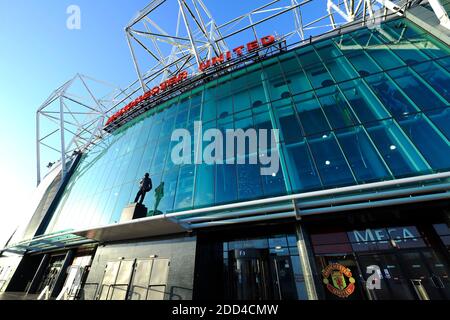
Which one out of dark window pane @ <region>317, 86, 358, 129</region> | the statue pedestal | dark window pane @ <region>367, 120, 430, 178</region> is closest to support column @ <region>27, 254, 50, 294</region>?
the statue pedestal

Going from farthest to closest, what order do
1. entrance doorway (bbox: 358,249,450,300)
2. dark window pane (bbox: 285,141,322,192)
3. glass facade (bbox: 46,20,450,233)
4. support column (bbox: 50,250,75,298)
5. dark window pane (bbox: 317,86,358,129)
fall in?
support column (bbox: 50,250,75,298)
dark window pane (bbox: 317,86,358,129)
dark window pane (bbox: 285,141,322,192)
glass facade (bbox: 46,20,450,233)
entrance doorway (bbox: 358,249,450,300)

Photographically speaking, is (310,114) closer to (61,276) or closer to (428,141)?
(428,141)

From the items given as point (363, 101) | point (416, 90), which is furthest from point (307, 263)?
point (416, 90)

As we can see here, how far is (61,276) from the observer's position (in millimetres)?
16672

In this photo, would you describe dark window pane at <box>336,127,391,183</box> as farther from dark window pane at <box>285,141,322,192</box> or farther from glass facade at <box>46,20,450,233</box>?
dark window pane at <box>285,141,322,192</box>

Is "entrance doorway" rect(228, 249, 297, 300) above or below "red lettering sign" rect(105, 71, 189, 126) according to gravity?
below

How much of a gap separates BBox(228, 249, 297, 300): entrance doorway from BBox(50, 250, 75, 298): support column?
599 inches

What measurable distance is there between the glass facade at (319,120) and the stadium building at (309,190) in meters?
0.07

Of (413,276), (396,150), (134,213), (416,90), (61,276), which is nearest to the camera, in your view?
(413,276)

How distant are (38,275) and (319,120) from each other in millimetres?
28717

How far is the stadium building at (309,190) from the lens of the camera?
336 inches

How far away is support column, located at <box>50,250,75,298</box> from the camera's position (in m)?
15.8

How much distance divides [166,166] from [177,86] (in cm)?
942

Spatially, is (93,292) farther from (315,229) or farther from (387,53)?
(387,53)
